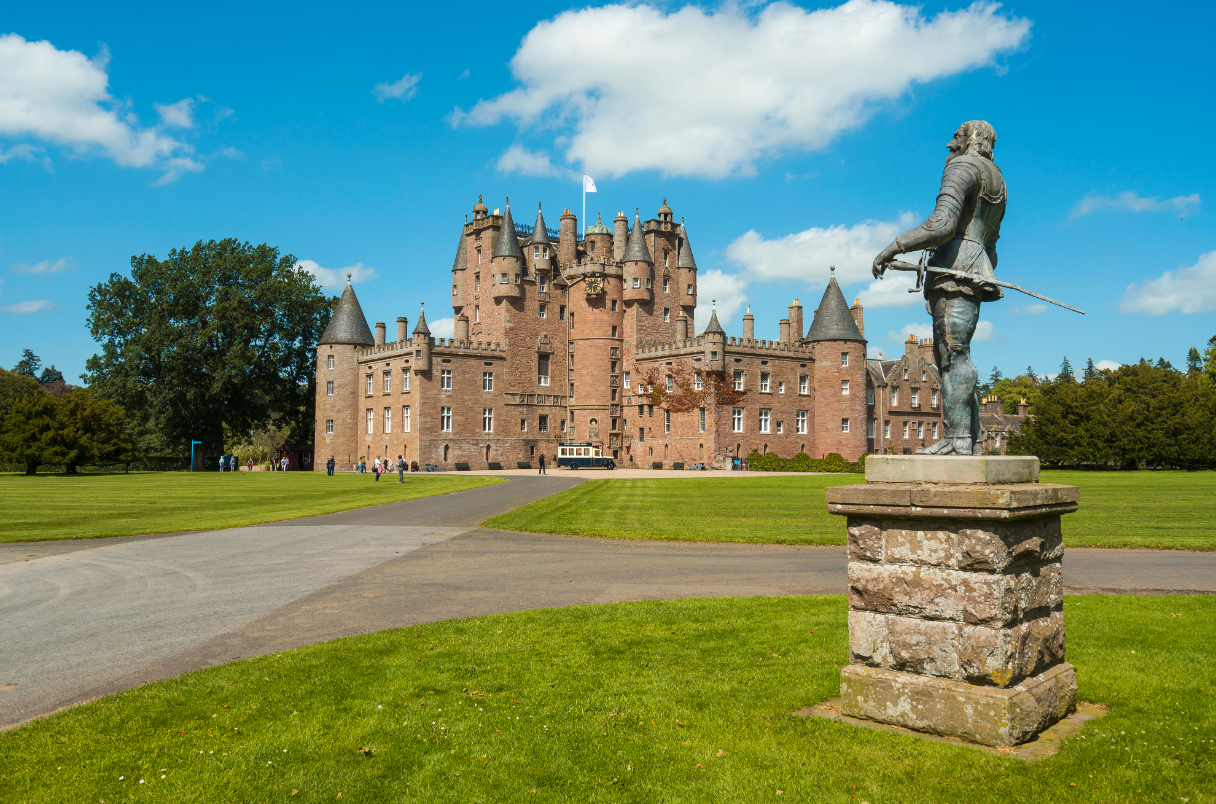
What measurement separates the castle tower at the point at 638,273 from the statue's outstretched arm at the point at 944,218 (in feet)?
211

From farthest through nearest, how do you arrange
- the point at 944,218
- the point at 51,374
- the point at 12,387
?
the point at 51,374, the point at 12,387, the point at 944,218

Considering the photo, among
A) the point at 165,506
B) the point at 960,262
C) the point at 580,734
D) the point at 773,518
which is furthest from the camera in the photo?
the point at 165,506

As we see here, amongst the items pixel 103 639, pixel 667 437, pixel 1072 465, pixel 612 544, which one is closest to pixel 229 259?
pixel 667 437

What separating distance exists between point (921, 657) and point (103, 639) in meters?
8.11

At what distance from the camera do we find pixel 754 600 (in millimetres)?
10289

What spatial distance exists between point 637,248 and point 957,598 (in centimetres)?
6689

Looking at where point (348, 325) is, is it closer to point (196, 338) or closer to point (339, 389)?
point (339, 389)

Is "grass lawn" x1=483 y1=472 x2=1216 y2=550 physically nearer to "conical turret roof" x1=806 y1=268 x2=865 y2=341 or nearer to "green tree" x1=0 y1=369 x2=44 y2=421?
"conical turret roof" x1=806 y1=268 x2=865 y2=341

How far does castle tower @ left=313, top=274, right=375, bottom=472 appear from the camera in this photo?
2749 inches

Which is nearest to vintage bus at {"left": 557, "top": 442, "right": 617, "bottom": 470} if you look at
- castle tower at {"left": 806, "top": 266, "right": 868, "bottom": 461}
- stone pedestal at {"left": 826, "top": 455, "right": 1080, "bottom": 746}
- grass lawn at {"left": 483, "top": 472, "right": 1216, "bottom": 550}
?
castle tower at {"left": 806, "top": 266, "right": 868, "bottom": 461}

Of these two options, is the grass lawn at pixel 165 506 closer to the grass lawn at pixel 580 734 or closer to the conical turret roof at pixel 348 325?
the grass lawn at pixel 580 734

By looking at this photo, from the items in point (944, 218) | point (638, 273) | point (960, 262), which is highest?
point (638, 273)

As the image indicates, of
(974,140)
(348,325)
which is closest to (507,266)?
(348,325)

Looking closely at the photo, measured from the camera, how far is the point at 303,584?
12.2m
